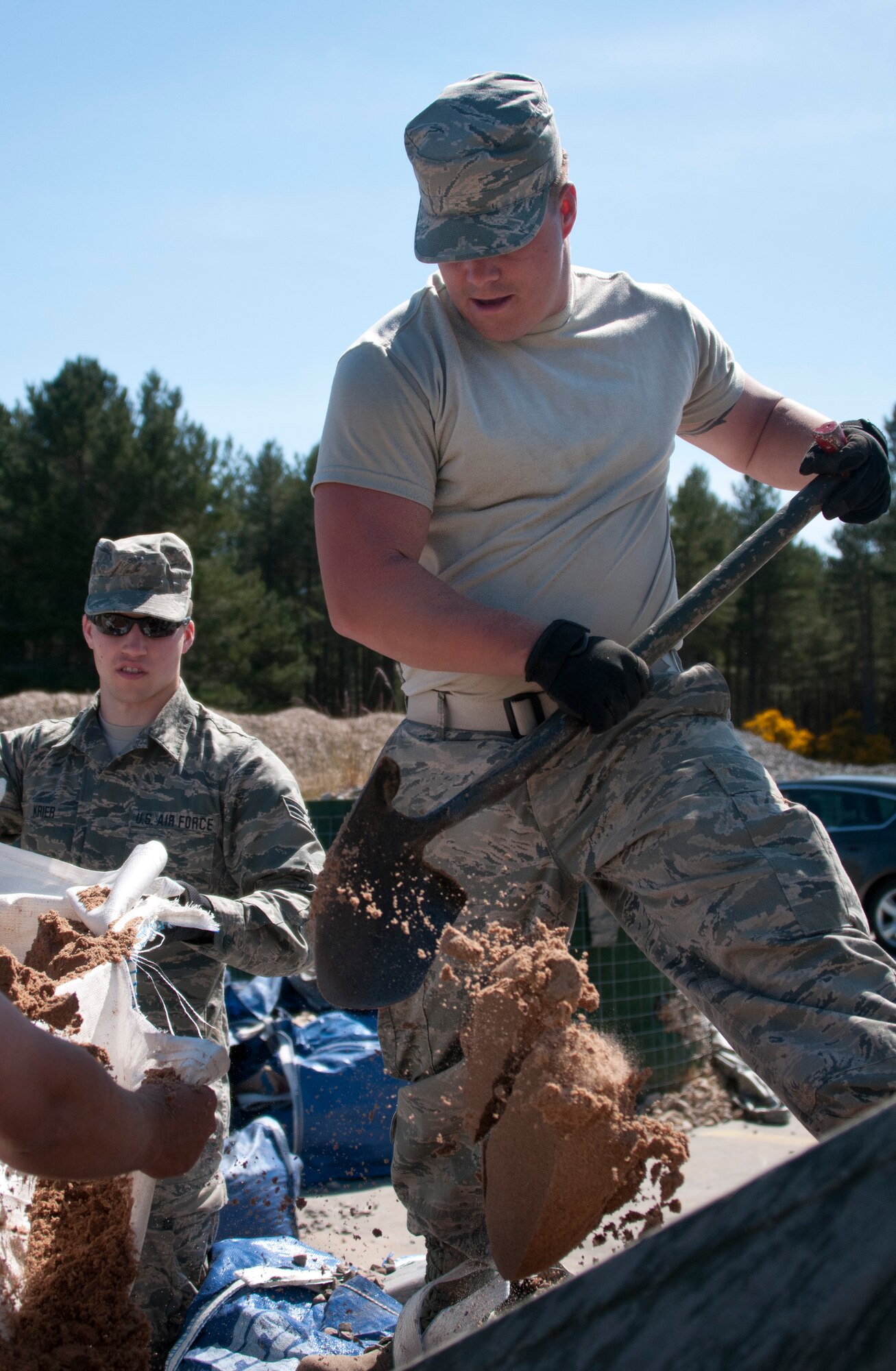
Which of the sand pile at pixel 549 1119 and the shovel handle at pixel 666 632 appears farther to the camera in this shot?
the shovel handle at pixel 666 632

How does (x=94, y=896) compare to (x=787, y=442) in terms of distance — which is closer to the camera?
(x=94, y=896)

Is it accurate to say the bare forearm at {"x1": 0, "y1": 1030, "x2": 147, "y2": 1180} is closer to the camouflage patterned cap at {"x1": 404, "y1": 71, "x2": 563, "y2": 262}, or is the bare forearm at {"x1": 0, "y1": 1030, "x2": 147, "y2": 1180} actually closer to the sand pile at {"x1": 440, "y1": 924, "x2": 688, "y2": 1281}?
the sand pile at {"x1": 440, "y1": 924, "x2": 688, "y2": 1281}

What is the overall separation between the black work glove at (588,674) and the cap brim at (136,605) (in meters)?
1.35

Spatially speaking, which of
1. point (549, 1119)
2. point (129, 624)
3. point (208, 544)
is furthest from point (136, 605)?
point (208, 544)

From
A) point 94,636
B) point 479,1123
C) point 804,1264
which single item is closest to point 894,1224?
point 804,1264

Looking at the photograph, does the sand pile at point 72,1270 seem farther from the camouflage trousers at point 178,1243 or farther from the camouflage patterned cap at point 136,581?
the camouflage patterned cap at point 136,581

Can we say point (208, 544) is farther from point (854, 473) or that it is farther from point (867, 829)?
point (854, 473)

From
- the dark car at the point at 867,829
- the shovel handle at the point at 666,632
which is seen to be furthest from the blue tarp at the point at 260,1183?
the dark car at the point at 867,829

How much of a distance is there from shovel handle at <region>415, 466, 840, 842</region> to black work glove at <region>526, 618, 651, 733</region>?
9 centimetres

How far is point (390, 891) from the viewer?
2062 mm

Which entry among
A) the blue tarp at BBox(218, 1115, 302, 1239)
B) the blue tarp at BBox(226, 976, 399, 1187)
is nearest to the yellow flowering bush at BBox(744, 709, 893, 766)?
the blue tarp at BBox(226, 976, 399, 1187)

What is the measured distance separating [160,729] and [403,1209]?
1.65m

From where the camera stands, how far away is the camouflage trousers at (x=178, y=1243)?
2.22m

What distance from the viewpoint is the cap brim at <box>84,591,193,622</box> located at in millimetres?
2949
